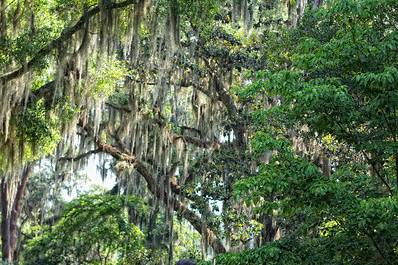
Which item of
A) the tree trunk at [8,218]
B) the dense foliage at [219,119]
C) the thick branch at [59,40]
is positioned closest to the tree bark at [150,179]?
the dense foliage at [219,119]

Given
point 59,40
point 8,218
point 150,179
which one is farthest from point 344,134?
point 8,218

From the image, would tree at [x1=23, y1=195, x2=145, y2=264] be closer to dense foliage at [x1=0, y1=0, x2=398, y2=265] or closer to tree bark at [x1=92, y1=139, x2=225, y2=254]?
dense foliage at [x1=0, y1=0, x2=398, y2=265]

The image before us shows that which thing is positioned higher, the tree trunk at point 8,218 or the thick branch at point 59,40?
the thick branch at point 59,40

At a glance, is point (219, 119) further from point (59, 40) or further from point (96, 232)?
point (59, 40)

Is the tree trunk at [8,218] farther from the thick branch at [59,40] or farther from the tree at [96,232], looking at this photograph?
the thick branch at [59,40]

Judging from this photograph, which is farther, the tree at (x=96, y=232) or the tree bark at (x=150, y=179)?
the tree at (x=96, y=232)

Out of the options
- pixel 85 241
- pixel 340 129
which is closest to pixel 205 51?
pixel 85 241

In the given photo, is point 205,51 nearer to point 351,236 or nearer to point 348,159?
point 348,159

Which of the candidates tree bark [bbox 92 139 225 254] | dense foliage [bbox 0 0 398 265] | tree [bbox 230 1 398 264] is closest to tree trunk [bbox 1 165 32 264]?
dense foliage [bbox 0 0 398 265]

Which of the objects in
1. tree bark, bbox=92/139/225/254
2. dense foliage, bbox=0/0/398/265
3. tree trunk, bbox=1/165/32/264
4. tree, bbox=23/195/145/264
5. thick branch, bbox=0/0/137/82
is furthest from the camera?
tree trunk, bbox=1/165/32/264

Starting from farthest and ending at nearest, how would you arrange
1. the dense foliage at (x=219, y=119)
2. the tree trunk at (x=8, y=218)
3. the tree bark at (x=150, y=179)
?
the tree trunk at (x=8, y=218)
the tree bark at (x=150, y=179)
the dense foliage at (x=219, y=119)

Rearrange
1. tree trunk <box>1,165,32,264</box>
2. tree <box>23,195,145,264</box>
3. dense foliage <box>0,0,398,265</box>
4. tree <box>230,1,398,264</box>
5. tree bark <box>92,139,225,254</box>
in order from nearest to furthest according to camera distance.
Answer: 1. tree <box>230,1,398,264</box>
2. dense foliage <box>0,0,398,265</box>
3. tree bark <box>92,139,225,254</box>
4. tree <box>23,195,145,264</box>
5. tree trunk <box>1,165,32,264</box>

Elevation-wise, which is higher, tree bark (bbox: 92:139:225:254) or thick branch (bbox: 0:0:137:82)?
thick branch (bbox: 0:0:137:82)

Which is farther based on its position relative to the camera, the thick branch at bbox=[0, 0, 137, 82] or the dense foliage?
the thick branch at bbox=[0, 0, 137, 82]
